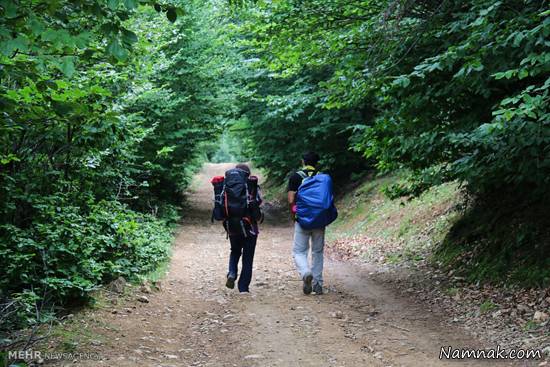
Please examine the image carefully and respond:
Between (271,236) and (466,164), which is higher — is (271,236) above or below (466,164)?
below

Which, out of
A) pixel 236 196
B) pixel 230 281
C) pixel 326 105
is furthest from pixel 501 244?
pixel 230 281

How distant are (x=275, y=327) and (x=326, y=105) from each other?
3.97 meters

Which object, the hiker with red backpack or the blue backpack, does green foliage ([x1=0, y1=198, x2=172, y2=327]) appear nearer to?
the hiker with red backpack

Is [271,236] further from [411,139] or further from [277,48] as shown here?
[411,139]

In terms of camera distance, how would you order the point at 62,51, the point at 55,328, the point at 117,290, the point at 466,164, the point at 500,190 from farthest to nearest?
1. the point at 500,190
2. the point at 117,290
3. the point at 466,164
4. the point at 55,328
5. the point at 62,51

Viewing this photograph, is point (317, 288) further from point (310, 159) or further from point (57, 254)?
point (57, 254)

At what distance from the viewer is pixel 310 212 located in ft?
25.0

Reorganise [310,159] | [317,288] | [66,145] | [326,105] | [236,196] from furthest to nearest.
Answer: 1. [326,105]
2. [310,159]
3. [317,288]
4. [236,196]
5. [66,145]

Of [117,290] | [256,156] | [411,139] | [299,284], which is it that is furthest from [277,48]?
[256,156]

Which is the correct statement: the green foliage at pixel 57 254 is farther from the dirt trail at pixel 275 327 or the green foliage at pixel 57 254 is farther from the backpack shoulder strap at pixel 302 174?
the backpack shoulder strap at pixel 302 174

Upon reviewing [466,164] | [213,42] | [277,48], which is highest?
[213,42]

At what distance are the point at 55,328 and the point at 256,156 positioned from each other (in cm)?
1827

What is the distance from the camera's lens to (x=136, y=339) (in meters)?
5.89

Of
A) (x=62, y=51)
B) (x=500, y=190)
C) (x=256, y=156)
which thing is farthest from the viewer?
(x=256, y=156)
